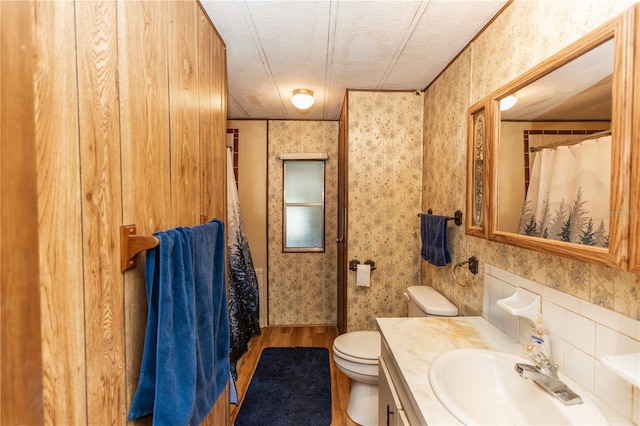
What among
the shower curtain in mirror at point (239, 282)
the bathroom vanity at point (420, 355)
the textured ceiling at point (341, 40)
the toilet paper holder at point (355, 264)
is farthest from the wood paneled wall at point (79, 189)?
the toilet paper holder at point (355, 264)

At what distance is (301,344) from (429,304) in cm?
157

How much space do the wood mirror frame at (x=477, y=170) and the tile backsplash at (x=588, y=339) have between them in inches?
12.3

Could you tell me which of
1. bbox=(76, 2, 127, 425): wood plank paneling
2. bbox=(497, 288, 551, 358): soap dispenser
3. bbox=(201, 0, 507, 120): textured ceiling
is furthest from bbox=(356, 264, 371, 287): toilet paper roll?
bbox=(76, 2, 127, 425): wood plank paneling

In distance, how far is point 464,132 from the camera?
1.68 meters

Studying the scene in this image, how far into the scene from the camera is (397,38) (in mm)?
1600

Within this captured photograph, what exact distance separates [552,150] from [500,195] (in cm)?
29

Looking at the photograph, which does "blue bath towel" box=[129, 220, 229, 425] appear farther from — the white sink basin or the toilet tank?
the toilet tank

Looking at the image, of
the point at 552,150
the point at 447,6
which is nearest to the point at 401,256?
the point at 552,150

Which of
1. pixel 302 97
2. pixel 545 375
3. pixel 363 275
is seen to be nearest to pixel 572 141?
pixel 545 375

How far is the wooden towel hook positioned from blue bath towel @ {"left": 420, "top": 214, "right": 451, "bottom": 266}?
62.3 inches

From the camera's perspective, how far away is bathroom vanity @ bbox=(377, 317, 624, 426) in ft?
2.88

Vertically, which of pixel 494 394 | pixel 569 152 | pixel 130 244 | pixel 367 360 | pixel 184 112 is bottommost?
pixel 367 360

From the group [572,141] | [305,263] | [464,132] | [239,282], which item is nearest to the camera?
[572,141]

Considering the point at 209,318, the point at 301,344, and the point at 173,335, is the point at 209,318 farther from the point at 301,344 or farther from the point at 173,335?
the point at 301,344
